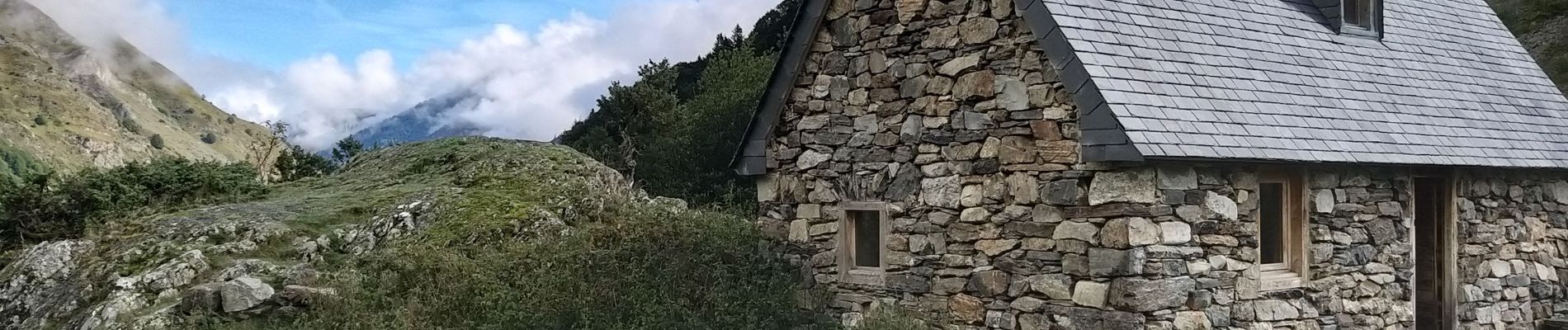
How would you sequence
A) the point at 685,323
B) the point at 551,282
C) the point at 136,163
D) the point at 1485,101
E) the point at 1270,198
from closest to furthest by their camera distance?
the point at 1270,198
the point at 685,323
the point at 551,282
the point at 1485,101
the point at 136,163

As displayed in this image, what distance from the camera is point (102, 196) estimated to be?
44.3 feet

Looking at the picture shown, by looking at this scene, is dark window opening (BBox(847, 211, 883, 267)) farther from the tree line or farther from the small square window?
the tree line

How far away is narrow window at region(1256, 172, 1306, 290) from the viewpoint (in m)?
8.52

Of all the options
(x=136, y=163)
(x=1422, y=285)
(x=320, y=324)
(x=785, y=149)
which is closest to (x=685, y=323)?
(x=785, y=149)

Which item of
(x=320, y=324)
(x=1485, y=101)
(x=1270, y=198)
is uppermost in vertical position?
(x=1485, y=101)

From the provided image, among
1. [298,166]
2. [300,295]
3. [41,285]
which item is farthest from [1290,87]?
[298,166]

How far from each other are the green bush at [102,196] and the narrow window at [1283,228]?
442 inches

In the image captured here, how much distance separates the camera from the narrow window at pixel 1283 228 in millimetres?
8516

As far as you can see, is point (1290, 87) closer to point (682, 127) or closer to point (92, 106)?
point (682, 127)

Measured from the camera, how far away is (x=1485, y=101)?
1052 cm

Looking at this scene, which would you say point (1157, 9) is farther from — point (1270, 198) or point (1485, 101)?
point (1485, 101)

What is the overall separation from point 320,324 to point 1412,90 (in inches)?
363

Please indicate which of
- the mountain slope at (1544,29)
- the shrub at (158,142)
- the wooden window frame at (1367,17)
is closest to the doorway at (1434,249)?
the wooden window frame at (1367,17)

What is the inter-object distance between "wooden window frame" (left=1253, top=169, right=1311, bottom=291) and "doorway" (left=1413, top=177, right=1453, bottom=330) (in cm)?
207
